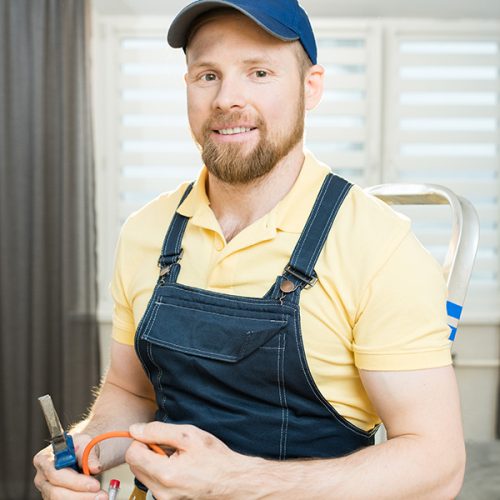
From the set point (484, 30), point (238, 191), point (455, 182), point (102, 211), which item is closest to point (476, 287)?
point (455, 182)

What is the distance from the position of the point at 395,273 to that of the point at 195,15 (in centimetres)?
58

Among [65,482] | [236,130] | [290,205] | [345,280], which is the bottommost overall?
[65,482]

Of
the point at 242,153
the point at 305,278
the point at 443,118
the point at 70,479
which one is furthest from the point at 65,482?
the point at 443,118

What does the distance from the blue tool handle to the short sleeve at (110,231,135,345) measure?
308 millimetres

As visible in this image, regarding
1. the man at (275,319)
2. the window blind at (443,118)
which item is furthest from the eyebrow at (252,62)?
the window blind at (443,118)

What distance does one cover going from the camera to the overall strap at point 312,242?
124cm

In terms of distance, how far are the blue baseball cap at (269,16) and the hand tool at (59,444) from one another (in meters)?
0.69

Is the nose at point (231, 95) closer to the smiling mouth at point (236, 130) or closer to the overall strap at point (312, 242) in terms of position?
the smiling mouth at point (236, 130)

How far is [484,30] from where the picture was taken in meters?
3.35

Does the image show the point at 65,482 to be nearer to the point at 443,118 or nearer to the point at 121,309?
the point at 121,309

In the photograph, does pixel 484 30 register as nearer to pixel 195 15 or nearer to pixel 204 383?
pixel 195 15

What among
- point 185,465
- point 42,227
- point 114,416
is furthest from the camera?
point 42,227

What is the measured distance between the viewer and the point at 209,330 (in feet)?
4.14

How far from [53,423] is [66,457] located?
8 cm
